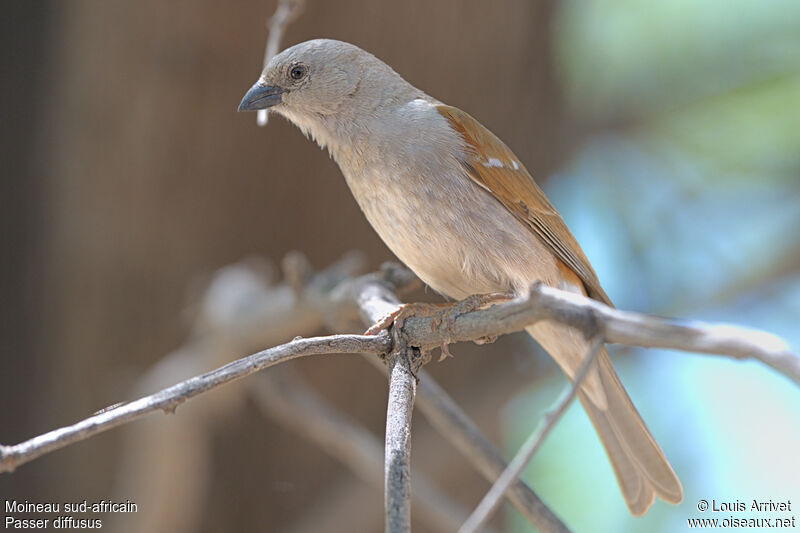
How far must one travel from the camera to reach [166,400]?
5.96ft

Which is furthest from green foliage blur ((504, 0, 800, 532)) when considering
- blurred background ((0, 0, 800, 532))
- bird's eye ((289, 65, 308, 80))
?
bird's eye ((289, 65, 308, 80))

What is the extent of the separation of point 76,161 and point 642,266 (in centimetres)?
383

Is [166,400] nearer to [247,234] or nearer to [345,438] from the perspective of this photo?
[345,438]

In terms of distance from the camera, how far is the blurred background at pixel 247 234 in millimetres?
5270

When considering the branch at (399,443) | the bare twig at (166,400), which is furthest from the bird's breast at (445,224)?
the bare twig at (166,400)

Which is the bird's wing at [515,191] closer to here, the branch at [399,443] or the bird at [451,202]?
the bird at [451,202]


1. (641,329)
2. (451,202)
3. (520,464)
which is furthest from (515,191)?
(520,464)

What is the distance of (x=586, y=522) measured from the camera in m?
5.92

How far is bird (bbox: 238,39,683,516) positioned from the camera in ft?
10.5

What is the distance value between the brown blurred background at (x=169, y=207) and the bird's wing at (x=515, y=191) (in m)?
1.90

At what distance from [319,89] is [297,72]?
13 centimetres

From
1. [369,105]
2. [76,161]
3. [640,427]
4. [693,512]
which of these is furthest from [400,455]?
[76,161]

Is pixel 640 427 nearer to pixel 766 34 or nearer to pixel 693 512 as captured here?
pixel 693 512

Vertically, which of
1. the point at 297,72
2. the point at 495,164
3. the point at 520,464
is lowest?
the point at 520,464
